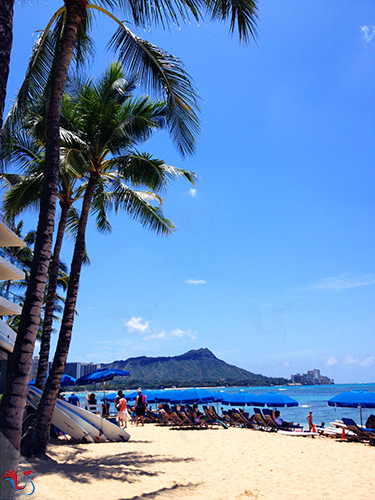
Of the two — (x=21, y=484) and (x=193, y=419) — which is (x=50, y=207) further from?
(x=193, y=419)

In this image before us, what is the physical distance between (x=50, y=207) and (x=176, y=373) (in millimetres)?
92894

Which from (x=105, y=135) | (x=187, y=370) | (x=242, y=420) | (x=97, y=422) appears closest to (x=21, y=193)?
(x=105, y=135)

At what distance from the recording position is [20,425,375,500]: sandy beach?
18.9ft

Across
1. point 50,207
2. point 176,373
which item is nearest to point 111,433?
point 50,207

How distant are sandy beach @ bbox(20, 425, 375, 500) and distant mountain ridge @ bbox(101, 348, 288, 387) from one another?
77948 mm

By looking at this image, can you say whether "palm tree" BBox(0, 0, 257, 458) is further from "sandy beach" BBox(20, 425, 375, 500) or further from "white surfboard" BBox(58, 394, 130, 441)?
"white surfboard" BBox(58, 394, 130, 441)

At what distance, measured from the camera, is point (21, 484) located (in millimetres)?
5457

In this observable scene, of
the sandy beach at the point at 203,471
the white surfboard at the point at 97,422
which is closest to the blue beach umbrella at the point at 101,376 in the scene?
the white surfboard at the point at 97,422

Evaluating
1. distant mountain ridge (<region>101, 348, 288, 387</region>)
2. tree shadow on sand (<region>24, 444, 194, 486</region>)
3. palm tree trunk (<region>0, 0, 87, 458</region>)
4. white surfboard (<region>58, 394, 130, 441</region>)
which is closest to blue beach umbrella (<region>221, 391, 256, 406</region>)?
white surfboard (<region>58, 394, 130, 441</region>)

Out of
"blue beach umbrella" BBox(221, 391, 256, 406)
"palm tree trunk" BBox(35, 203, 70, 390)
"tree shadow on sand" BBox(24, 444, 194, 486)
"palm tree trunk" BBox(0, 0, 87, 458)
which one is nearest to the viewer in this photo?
"palm tree trunk" BBox(0, 0, 87, 458)

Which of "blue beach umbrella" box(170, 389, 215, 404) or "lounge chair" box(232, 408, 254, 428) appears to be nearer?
"lounge chair" box(232, 408, 254, 428)

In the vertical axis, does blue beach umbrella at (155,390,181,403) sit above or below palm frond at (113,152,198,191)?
below

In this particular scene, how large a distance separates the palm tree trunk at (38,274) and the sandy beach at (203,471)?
61.7 inches

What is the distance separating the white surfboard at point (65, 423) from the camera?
9859mm
